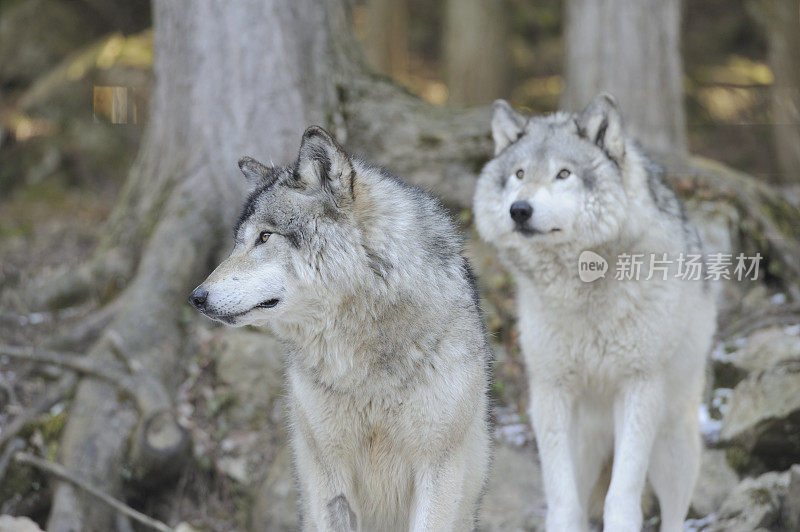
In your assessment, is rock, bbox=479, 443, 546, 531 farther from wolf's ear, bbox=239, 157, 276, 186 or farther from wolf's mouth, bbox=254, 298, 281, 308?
wolf's ear, bbox=239, 157, 276, 186

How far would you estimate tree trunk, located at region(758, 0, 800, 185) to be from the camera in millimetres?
12039

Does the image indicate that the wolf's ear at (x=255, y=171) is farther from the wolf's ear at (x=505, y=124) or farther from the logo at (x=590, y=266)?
the logo at (x=590, y=266)

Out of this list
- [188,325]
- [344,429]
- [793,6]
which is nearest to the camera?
[344,429]

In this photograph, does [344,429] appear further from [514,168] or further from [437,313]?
[514,168]

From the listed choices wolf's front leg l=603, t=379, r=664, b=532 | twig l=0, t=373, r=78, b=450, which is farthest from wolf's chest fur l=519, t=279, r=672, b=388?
twig l=0, t=373, r=78, b=450

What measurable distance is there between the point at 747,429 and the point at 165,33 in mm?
5448

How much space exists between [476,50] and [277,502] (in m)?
10.8

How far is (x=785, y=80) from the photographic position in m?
12.3

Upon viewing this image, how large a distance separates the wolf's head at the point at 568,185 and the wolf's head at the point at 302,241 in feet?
4.27

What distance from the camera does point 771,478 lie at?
187 inches

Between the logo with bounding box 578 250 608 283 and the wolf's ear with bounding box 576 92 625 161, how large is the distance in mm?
577

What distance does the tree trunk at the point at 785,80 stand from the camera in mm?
12039

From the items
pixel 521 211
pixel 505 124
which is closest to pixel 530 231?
pixel 521 211

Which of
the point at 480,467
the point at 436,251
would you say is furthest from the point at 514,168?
the point at 480,467
